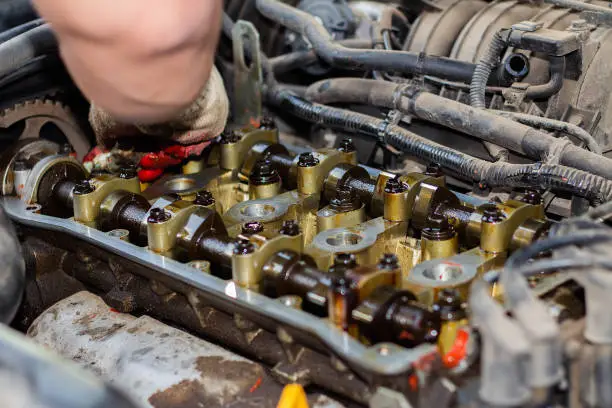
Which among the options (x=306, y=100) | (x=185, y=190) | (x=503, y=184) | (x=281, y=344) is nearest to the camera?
(x=281, y=344)

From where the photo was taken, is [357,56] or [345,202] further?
[357,56]

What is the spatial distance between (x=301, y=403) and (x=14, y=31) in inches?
56.2

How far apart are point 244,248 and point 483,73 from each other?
92 cm

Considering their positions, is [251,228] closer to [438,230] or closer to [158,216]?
A: [158,216]

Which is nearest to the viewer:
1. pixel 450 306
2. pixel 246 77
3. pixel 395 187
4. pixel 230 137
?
pixel 450 306

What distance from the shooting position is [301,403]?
160 centimetres

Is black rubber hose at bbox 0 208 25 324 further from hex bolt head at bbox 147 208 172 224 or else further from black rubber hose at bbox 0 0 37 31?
black rubber hose at bbox 0 0 37 31

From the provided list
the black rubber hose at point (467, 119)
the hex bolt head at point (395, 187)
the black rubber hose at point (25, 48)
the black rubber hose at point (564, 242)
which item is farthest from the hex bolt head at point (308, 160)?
the black rubber hose at point (564, 242)

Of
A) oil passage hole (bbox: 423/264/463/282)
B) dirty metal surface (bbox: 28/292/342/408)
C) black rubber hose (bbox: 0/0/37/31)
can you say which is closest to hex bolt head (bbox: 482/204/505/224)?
oil passage hole (bbox: 423/264/463/282)

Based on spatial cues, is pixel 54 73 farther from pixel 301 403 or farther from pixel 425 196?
pixel 301 403

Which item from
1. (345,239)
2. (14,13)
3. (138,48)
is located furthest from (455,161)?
(14,13)

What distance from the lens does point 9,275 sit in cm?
180

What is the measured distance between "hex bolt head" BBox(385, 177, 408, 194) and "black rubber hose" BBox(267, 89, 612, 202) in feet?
0.88

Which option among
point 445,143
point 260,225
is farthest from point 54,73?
point 445,143
